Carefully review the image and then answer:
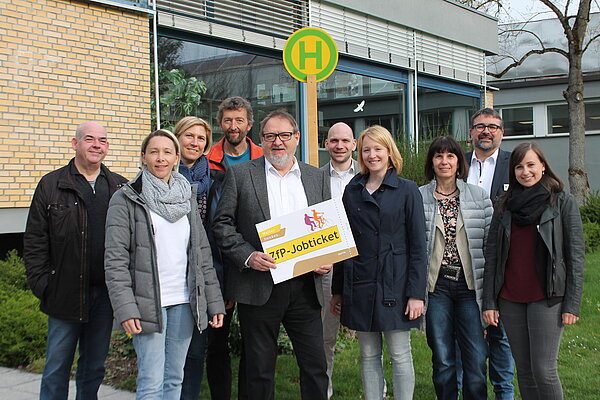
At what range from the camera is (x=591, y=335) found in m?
7.54

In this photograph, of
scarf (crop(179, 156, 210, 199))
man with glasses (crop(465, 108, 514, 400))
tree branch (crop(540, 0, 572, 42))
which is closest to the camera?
scarf (crop(179, 156, 210, 199))

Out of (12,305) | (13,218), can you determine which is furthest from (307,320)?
(13,218)

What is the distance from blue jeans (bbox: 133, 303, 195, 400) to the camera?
3869 mm

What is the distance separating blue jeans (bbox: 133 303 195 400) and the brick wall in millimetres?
5627

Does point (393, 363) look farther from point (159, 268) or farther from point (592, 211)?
point (592, 211)

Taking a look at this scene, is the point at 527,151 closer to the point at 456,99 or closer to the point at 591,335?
the point at 591,335

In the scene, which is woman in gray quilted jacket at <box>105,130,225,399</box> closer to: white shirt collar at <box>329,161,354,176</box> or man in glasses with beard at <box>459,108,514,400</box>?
white shirt collar at <box>329,161,354,176</box>

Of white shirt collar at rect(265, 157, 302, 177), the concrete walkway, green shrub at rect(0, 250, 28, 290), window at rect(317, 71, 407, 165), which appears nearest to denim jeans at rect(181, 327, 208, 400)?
the concrete walkway

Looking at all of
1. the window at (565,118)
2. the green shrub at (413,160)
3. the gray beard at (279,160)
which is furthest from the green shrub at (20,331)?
the window at (565,118)

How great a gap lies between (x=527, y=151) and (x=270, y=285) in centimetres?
195

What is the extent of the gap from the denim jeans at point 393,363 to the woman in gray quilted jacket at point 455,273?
301 mm

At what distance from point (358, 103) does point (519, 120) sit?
15.0m

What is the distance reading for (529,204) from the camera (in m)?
4.17

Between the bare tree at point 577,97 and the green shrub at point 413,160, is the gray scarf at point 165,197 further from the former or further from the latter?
the bare tree at point 577,97
